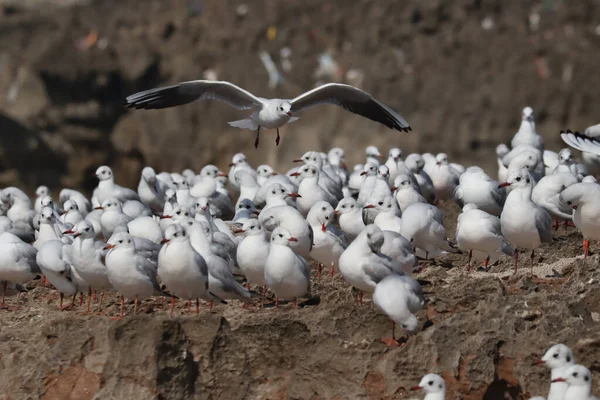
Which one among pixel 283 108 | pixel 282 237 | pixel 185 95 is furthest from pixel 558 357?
pixel 185 95

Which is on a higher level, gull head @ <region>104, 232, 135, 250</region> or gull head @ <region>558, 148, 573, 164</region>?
gull head @ <region>558, 148, 573, 164</region>

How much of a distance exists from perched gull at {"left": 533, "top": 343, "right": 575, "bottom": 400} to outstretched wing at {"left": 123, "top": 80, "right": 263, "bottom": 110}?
634 centimetres

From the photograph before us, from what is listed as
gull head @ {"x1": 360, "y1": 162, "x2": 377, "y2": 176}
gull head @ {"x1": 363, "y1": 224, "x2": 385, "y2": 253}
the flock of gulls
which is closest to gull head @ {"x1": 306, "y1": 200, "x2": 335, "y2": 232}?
the flock of gulls

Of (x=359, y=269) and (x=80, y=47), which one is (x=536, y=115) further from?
(x=359, y=269)

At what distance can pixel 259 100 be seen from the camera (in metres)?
14.2

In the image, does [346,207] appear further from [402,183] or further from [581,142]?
[581,142]

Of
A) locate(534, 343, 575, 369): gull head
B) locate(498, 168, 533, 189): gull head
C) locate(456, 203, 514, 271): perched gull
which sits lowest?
locate(534, 343, 575, 369): gull head

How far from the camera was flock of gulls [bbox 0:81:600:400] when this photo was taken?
10.4 meters

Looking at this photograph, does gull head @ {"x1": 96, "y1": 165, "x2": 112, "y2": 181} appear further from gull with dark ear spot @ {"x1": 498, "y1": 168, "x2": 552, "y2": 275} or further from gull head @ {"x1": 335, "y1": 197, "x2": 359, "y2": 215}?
gull with dark ear spot @ {"x1": 498, "y1": 168, "x2": 552, "y2": 275}

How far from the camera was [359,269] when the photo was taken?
10.2 m

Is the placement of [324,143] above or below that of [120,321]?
above

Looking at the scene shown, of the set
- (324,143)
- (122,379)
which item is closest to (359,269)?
(122,379)

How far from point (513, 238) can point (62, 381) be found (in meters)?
4.38

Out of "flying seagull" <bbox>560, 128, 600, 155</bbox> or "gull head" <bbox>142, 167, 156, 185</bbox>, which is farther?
"gull head" <bbox>142, 167, 156, 185</bbox>
